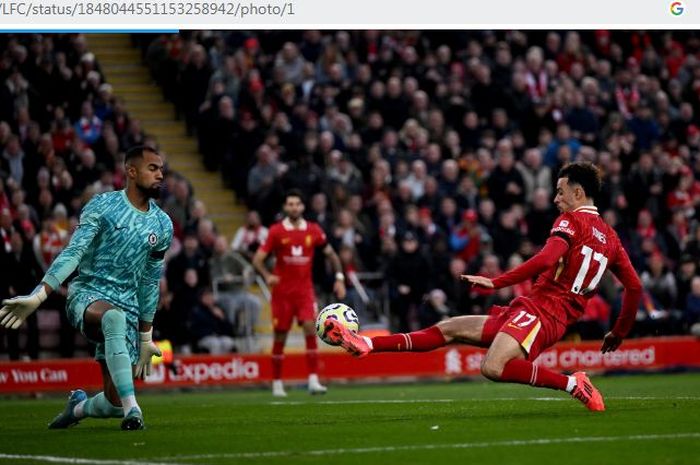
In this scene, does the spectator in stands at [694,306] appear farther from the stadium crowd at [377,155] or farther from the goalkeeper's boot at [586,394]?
the goalkeeper's boot at [586,394]

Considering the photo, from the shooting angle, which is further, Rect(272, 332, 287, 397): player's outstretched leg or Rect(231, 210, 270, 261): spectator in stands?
Rect(231, 210, 270, 261): spectator in stands

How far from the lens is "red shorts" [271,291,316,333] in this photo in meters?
18.9

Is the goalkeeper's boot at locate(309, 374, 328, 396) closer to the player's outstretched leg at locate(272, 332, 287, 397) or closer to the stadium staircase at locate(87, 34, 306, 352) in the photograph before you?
the player's outstretched leg at locate(272, 332, 287, 397)

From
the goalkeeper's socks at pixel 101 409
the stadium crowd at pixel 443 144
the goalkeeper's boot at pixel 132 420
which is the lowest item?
the goalkeeper's boot at pixel 132 420

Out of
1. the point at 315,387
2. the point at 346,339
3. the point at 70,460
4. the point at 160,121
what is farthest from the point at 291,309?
the point at 70,460

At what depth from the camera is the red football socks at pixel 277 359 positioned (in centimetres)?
1862

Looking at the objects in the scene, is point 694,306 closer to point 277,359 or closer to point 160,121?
point 277,359

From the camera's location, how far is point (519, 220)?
24562 mm

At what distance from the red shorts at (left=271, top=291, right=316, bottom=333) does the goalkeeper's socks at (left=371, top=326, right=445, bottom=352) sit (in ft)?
21.9

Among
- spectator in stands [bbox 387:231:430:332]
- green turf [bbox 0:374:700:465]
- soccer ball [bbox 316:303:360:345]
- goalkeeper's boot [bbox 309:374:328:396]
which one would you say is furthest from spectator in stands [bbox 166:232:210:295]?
soccer ball [bbox 316:303:360:345]

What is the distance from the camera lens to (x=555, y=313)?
39.2ft

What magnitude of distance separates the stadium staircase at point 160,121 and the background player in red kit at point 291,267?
5.92 meters

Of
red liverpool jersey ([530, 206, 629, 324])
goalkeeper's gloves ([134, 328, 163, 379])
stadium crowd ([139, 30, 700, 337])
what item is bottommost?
goalkeeper's gloves ([134, 328, 163, 379])

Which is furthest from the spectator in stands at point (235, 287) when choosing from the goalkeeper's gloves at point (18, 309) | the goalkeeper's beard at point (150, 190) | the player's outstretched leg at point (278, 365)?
the goalkeeper's gloves at point (18, 309)
